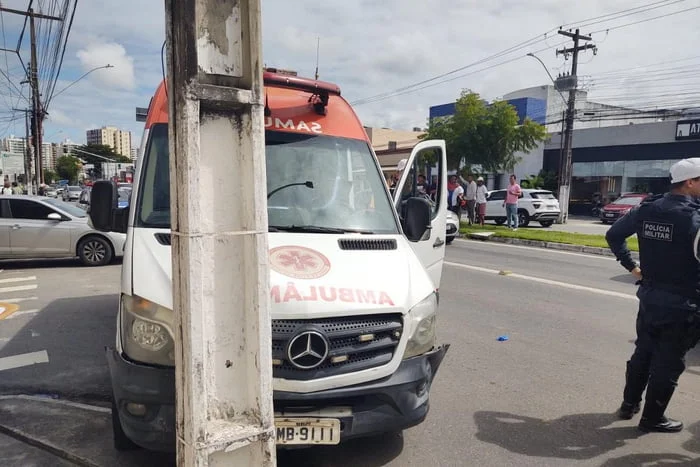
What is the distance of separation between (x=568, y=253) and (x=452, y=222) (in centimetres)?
305

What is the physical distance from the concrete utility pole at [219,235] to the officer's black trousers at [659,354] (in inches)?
113

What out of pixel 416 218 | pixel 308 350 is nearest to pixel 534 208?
pixel 416 218

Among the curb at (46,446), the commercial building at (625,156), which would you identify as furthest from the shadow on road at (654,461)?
the commercial building at (625,156)

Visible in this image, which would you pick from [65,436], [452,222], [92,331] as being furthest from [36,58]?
[65,436]

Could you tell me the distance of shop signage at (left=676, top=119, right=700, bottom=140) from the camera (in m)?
28.2

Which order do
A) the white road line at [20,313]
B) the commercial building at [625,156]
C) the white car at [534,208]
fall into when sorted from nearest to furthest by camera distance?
1. the white road line at [20,313]
2. the white car at [534,208]
3. the commercial building at [625,156]

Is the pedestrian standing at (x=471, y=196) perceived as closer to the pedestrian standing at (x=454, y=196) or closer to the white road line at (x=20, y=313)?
the pedestrian standing at (x=454, y=196)

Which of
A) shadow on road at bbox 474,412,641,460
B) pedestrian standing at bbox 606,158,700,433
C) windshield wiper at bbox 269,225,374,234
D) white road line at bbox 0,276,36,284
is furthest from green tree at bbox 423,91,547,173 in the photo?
windshield wiper at bbox 269,225,374,234

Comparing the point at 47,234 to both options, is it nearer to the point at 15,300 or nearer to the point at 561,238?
the point at 15,300

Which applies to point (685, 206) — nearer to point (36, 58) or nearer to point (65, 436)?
point (65, 436)

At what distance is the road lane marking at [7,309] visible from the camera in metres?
7.16

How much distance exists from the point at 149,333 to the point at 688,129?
107 feet

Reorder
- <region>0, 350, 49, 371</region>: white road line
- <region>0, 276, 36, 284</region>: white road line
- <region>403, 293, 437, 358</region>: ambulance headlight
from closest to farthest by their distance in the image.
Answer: <region>403, 293, 437, 358</region>: ambulance headlight < <region>0, 350, 49, 371</region>: white road line < <region>0, 276, 36, 284</region>: white road line

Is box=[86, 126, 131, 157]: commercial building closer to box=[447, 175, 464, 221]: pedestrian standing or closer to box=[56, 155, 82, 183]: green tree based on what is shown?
box=[56, 155, 82, 183]: green tree
